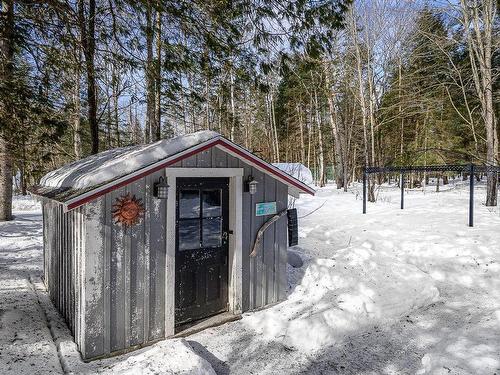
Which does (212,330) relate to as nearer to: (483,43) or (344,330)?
(344,330)

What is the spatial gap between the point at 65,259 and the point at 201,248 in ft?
6.00

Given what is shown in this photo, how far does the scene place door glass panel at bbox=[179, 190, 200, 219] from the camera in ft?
14.1

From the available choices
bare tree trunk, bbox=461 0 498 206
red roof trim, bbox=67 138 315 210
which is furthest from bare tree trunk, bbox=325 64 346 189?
red roof trim, bbox=67 138 315 210

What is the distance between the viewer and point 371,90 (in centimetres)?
Result: 1323

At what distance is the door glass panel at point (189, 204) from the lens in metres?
4.31

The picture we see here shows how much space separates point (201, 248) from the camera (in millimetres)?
4496

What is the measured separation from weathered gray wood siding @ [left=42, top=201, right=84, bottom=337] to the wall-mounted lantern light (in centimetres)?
218

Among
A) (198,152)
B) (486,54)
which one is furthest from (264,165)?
(486,54)

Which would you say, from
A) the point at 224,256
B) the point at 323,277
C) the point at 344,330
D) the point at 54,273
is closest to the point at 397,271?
→ the point at 323,277

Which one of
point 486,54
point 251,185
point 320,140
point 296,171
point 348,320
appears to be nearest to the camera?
point 348,320

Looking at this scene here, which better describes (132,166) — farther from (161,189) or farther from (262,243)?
(262,243)

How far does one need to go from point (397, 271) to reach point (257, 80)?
13.4ft

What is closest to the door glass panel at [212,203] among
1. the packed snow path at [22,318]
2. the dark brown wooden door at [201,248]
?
the dark brown wooden door at [201,248]

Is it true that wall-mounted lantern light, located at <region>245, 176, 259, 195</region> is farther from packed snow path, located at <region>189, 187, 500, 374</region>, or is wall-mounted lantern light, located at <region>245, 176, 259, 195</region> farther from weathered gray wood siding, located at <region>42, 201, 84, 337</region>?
weathered gray wood siding, located at <region>42, 201, 84, 337</region>
